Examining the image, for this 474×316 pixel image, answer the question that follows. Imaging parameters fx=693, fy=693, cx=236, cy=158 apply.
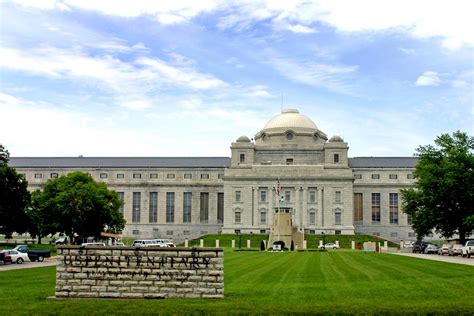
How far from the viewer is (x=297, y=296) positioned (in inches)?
1049

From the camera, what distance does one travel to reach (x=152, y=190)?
150 metres

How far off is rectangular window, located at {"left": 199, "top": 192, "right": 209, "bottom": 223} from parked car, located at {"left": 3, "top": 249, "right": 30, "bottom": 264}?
91575mm

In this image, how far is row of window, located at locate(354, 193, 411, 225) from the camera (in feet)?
479

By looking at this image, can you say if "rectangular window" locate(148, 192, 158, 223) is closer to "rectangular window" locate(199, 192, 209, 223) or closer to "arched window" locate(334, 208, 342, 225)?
"rectangular window" locate(199, 192, 209, 223)

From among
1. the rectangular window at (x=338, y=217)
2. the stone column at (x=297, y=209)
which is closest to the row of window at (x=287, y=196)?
the stone column at (x=297, y=209)

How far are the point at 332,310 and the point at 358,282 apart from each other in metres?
11.4

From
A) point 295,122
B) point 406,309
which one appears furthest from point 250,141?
point 406,309

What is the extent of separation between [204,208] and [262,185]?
54.9 feet

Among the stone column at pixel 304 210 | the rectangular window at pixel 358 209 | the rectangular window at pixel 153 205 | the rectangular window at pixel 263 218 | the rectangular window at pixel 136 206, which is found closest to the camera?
the stone column at pixel 304 210

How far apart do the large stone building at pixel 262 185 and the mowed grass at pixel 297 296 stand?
9969cm

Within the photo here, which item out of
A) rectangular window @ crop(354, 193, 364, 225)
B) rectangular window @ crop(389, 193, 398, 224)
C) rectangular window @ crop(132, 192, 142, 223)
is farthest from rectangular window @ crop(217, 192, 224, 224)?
rectangular window @ crop(389, 193, 398, 224)

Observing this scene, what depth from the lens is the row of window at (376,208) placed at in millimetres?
146125

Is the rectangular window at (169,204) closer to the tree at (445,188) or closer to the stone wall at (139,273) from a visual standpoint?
the tree at (445,188)

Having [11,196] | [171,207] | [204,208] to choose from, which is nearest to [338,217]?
[204,208]
